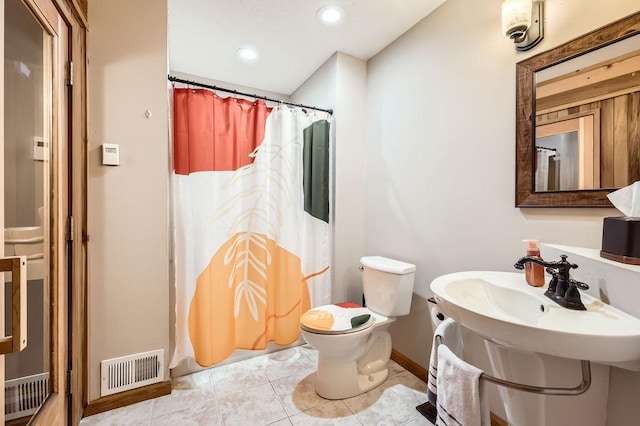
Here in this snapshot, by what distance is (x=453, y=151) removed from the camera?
5.27 ft

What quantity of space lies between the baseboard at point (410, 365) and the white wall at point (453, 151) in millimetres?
34

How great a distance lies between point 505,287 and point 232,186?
1.61 metres

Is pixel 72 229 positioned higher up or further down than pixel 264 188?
further down

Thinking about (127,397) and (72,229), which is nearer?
(72,229)

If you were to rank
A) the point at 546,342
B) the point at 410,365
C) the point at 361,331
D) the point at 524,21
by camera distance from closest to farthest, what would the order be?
the point at 546,342 → the point at 524,21 → the point at 361,331 → the point at 410,365

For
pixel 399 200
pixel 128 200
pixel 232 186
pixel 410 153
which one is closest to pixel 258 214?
pixel 232 186

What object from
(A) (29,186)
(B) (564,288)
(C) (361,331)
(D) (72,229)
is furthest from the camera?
(C) (361,331)

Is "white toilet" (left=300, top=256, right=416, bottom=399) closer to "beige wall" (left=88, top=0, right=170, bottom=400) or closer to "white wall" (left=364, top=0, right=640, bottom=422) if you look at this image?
"white wall" (left=364, top=0, right=640, bottom=422)

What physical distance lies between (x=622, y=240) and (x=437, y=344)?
67cm

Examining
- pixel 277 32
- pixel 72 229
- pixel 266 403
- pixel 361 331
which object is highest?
pixel 277 32

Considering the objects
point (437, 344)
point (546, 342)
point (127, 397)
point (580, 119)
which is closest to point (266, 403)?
point (127, 397)

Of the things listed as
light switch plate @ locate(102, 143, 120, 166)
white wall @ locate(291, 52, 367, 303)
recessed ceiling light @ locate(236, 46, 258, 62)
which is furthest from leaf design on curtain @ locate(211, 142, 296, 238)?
recessed ceiling light @ locate(236, 46, 258, 62)

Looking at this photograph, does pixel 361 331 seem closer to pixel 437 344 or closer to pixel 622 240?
pixel 437 344

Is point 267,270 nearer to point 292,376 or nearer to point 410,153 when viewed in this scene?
point 292,376
